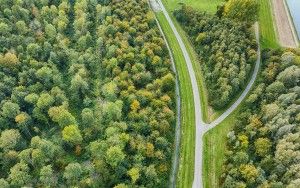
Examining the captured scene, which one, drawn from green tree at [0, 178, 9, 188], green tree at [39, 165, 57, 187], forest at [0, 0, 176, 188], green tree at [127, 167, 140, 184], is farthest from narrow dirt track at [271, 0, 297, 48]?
green tree at [0, 178, 9, 188]

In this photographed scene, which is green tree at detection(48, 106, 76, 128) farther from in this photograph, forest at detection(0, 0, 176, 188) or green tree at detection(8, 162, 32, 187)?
green tree at detection(8, 162, 32, 187)

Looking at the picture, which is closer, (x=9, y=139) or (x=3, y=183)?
(x=3, y=183)

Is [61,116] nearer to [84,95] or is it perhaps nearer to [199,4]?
[84,95]

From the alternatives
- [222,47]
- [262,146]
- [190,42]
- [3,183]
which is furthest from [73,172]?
[190,42]

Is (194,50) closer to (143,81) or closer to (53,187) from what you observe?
(143,81)

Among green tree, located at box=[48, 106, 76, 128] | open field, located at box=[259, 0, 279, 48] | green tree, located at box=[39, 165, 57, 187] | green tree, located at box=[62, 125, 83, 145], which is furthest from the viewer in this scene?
open field, located at box=[259, 0, 279, 48]

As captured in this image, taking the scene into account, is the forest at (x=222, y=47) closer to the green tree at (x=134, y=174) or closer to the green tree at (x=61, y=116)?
the green tree at (x=134, y=174)
